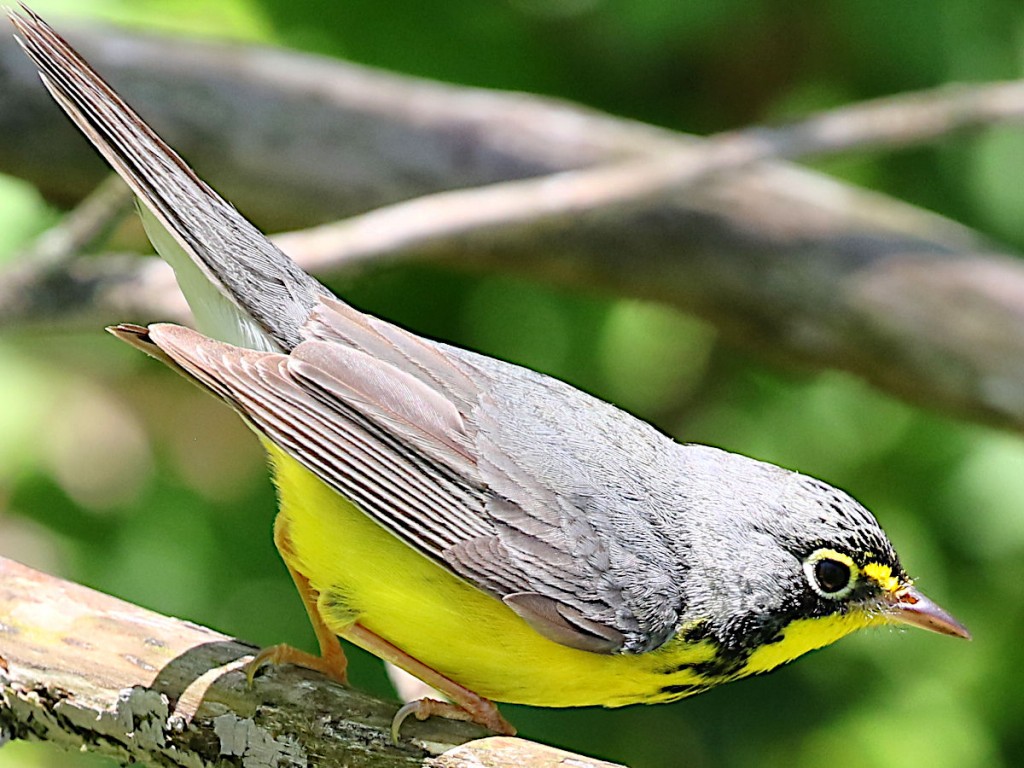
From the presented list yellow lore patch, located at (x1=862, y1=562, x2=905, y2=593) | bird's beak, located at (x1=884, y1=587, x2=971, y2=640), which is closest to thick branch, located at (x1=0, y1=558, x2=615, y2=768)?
yellow lore patch, located at (x1=862, y1=562, x2=905, y2=593)

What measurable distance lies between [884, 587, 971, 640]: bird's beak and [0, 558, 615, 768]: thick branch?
109cm

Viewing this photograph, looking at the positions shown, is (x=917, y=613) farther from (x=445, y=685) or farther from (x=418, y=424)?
(x=418, y=424)

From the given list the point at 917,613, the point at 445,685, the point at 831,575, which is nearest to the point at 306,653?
the point at 445,685

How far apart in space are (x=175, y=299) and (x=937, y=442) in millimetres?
3172

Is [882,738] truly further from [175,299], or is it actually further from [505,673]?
[175,299]

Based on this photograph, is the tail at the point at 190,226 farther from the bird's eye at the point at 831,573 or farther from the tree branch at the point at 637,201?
the bird's eye at the point at 831,573

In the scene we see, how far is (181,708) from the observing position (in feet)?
10.6

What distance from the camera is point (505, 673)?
130 inches

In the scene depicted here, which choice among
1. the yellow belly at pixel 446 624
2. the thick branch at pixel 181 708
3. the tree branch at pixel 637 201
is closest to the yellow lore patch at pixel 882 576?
A: the yellow belly at pixel 446 624

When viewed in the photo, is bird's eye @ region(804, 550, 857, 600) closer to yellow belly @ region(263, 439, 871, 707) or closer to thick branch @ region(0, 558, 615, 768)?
yellow belly @ region(263, 439, 871, 707)

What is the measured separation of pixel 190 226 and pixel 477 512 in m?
1.07

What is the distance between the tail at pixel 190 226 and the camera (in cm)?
336

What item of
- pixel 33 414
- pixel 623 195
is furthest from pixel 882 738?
pixel 33 414

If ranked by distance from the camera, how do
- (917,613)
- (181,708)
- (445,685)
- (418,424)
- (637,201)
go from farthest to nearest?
(637,201) → (917,613) → (418,424) → (445,685) → (181,708)
